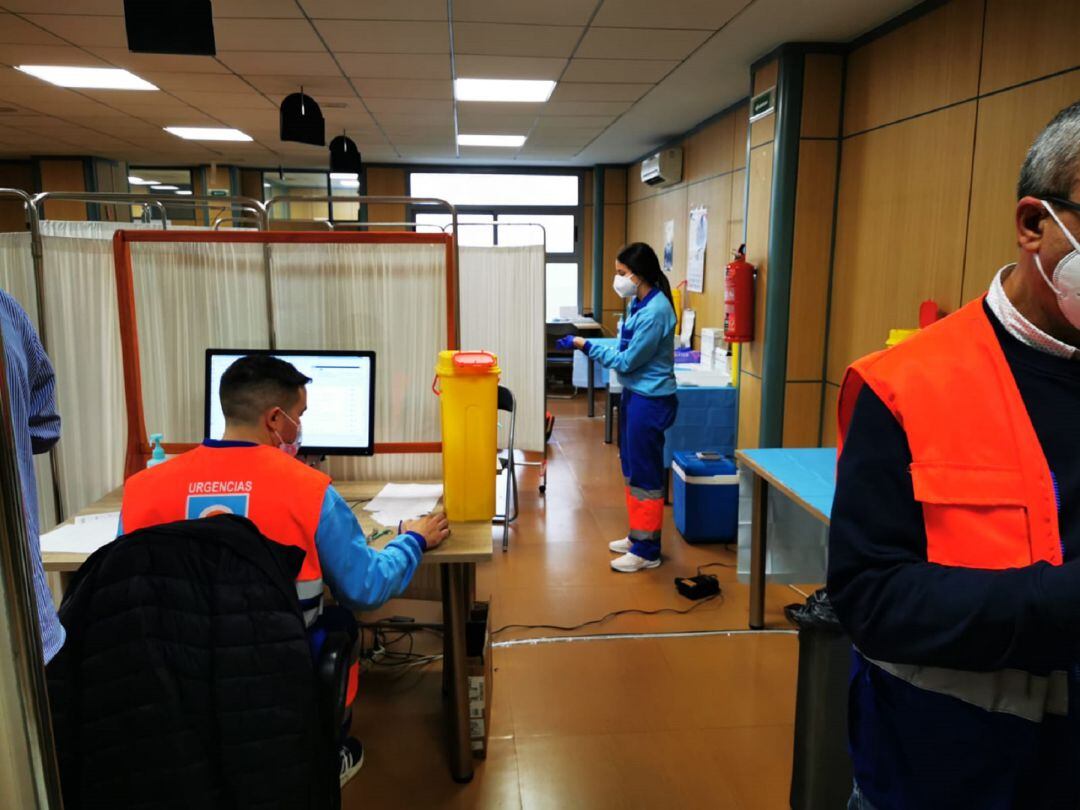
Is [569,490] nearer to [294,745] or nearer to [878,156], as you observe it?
[878,156]

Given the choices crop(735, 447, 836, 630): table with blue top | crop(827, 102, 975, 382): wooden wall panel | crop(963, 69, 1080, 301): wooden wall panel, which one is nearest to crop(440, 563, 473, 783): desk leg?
crop(735, 447, 836, 630): table with blue top

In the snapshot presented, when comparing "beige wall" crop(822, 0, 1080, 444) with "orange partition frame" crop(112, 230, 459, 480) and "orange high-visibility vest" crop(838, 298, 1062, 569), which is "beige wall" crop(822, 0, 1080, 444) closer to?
"orange partition frame" crop(112, 230, 459, 480)

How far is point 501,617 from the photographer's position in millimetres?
3154

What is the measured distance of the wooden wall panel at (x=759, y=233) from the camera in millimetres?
4090

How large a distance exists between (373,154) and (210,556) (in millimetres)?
7770

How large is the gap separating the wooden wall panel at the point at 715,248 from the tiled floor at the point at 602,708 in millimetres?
2774

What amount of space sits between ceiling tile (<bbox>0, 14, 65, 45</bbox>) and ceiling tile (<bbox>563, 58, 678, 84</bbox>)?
2.83 meters

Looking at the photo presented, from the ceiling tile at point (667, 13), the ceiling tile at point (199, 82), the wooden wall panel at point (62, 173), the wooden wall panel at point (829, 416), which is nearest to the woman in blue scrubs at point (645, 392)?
the wooden wall panel at point (829, 416)

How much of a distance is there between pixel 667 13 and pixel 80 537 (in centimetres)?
Answer: 322

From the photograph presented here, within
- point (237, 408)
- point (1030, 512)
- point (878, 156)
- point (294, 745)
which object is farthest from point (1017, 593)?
point (878, 156)

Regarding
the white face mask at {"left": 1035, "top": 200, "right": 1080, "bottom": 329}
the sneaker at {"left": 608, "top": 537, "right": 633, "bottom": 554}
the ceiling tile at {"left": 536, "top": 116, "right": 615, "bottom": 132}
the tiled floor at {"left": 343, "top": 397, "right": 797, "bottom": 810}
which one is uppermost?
the ceiling tile at {"left": 536, "top": 116, "right": 615, "bottom": 132}

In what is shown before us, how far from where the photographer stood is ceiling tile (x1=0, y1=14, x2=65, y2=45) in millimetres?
3693

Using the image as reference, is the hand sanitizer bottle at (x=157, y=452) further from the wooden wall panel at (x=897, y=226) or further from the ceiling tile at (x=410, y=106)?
the ceiling tile at (x=410, y=106)

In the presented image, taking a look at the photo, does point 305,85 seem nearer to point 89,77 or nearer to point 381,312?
point 89,77
